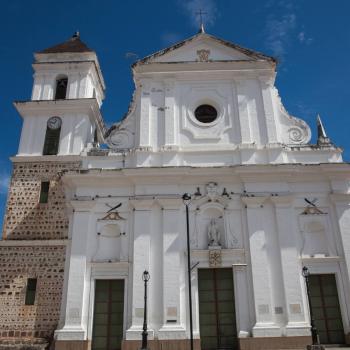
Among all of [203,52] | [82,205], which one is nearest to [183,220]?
[82,205]

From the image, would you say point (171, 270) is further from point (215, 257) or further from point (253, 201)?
point (253, 201)

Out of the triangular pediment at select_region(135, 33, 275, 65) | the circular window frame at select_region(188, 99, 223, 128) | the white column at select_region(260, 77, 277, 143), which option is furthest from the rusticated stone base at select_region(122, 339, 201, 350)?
the triangular pediment at select_region(135, 33, 275, 65)

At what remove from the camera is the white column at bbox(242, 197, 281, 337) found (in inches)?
587

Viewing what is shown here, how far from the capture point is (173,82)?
19.2m

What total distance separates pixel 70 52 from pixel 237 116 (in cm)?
1005

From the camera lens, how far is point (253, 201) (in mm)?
16797

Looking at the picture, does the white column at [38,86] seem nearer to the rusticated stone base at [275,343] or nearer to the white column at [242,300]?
the white column at [242,300]

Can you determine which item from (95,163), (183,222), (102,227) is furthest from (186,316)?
(95,163)

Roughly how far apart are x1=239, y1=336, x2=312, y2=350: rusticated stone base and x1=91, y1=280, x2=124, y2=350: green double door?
15.3 feet

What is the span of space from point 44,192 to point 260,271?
33.8 ft

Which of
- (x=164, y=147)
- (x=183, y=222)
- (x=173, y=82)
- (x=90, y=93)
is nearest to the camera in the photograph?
(x=183, y=222)

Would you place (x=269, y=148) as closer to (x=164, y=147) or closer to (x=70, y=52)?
(x=164, y=147)

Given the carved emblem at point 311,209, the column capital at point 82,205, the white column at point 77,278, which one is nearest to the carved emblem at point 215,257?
the carved emblem at point 311,209

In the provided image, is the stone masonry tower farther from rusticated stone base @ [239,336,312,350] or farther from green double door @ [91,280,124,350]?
rusticated stone base @ [239,336,312,350]
